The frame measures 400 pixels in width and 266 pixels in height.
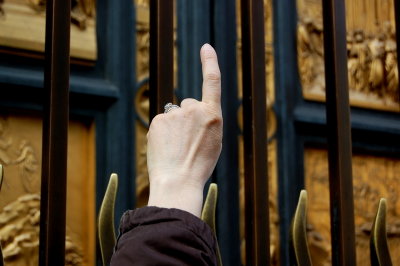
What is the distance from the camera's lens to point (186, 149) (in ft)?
2.18

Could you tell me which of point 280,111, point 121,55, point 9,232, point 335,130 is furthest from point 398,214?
point 335,130

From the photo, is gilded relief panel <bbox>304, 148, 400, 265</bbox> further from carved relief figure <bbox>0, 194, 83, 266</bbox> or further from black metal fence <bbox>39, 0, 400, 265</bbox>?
black metal fence <bbox>39, 0, 400, 265</bbox>

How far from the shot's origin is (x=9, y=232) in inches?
54.7

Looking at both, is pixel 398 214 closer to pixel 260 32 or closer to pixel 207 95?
pixel 260 32

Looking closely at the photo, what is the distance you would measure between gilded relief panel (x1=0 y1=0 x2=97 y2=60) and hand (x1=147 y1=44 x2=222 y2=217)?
81 cm

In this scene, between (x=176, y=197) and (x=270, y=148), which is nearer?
(x=176, y=197)

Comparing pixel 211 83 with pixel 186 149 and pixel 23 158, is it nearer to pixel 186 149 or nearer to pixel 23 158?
pixel 186 149

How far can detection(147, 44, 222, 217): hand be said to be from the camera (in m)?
0.64

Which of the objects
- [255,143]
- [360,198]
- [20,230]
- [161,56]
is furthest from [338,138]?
[360,198]

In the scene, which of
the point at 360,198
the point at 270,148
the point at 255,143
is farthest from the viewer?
the point at 360,198

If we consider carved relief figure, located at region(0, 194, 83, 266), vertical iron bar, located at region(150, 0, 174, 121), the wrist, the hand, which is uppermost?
vertical iron bar, located at region(150, 0, 174, 121)

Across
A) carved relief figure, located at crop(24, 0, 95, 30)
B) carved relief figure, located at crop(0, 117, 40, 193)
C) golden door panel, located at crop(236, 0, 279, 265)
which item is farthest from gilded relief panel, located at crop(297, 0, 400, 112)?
carved relief figure, located at crop(0, 117, 40, 193)

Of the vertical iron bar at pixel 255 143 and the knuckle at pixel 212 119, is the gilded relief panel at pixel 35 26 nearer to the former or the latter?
the vertical iron bar at pixel 255 143

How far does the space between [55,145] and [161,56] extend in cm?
13
